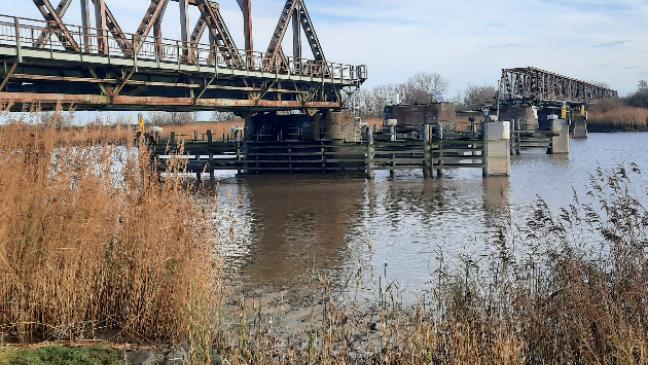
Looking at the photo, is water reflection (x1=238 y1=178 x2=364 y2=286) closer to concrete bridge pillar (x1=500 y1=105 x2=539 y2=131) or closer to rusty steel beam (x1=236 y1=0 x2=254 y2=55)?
rusty steel beam (x1=236 y1=0 x2=254 y2=55)

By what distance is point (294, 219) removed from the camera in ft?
59.2

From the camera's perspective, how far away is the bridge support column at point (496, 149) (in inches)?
1061

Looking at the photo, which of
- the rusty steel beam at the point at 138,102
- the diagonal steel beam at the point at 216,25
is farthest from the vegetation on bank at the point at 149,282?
the diagonal steel beam at the point at 216,25

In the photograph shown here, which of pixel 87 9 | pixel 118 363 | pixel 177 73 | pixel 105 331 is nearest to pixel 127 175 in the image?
pixel 105 331

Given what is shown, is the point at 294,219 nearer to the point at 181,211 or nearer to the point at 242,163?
the point at 181,211

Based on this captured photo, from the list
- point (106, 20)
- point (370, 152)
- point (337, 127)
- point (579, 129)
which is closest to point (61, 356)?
point (106, 20)

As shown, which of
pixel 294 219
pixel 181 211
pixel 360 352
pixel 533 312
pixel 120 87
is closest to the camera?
pixel 533 312

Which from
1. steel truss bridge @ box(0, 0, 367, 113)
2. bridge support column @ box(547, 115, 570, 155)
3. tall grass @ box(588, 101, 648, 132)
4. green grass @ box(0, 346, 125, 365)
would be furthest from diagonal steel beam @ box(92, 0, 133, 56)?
tall grass @ box(588, 101, 648, 132)

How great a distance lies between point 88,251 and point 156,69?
629 inches

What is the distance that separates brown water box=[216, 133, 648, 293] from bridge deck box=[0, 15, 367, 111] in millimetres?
4509

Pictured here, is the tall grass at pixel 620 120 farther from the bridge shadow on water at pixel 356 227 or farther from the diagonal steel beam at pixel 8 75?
the diagonal steel beam at pixel 8 75

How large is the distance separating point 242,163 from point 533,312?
27.6m

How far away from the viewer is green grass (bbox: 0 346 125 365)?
5886 millimetres

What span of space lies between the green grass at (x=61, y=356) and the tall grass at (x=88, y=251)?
0.41 m
